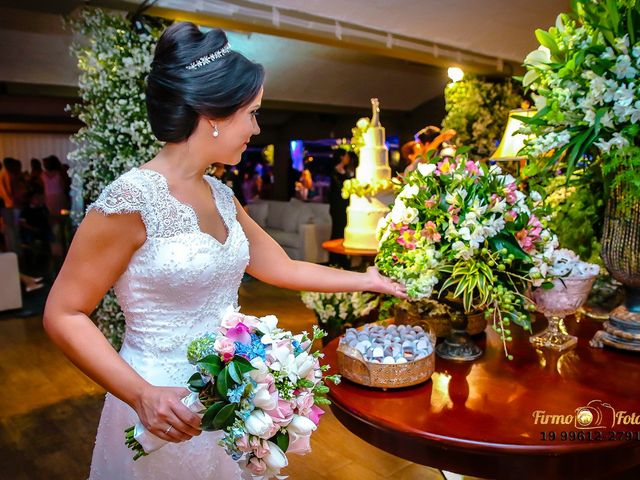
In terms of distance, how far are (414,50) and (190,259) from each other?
554cm

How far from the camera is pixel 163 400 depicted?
1.07m

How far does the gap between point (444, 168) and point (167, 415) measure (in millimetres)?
1066

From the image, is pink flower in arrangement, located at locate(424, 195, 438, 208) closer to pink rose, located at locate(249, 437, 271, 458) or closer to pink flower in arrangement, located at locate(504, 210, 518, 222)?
pink flower in arrangement, located at locate(504, 210, 518, 222)

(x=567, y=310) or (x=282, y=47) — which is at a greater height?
(x=282, y=47)

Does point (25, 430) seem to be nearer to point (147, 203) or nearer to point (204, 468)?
point (204, 468)

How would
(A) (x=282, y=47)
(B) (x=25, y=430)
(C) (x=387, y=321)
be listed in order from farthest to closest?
(A) (x=282, y=47) → (B) (x=25, y=430) → (C) (x=387, y=321)

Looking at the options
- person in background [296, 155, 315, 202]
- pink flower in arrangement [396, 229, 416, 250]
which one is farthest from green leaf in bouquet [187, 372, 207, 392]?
person in background [296, 155, 315, 202]

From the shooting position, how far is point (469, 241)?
1.53m

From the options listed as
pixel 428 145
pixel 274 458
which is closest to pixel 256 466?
pixel 274 458

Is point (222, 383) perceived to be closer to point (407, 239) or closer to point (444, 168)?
point (407, 239)

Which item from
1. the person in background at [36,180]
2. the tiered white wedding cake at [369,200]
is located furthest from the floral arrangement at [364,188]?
the person in background at [36,180]

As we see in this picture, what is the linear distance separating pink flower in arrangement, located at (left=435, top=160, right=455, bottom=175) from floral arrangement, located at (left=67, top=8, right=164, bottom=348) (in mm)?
3040

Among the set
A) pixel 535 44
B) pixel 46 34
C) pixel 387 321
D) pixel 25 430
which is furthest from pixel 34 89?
pixel 387 321

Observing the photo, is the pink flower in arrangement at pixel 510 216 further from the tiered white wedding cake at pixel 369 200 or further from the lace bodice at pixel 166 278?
the tiered white wedding cake at pixel 369 200
